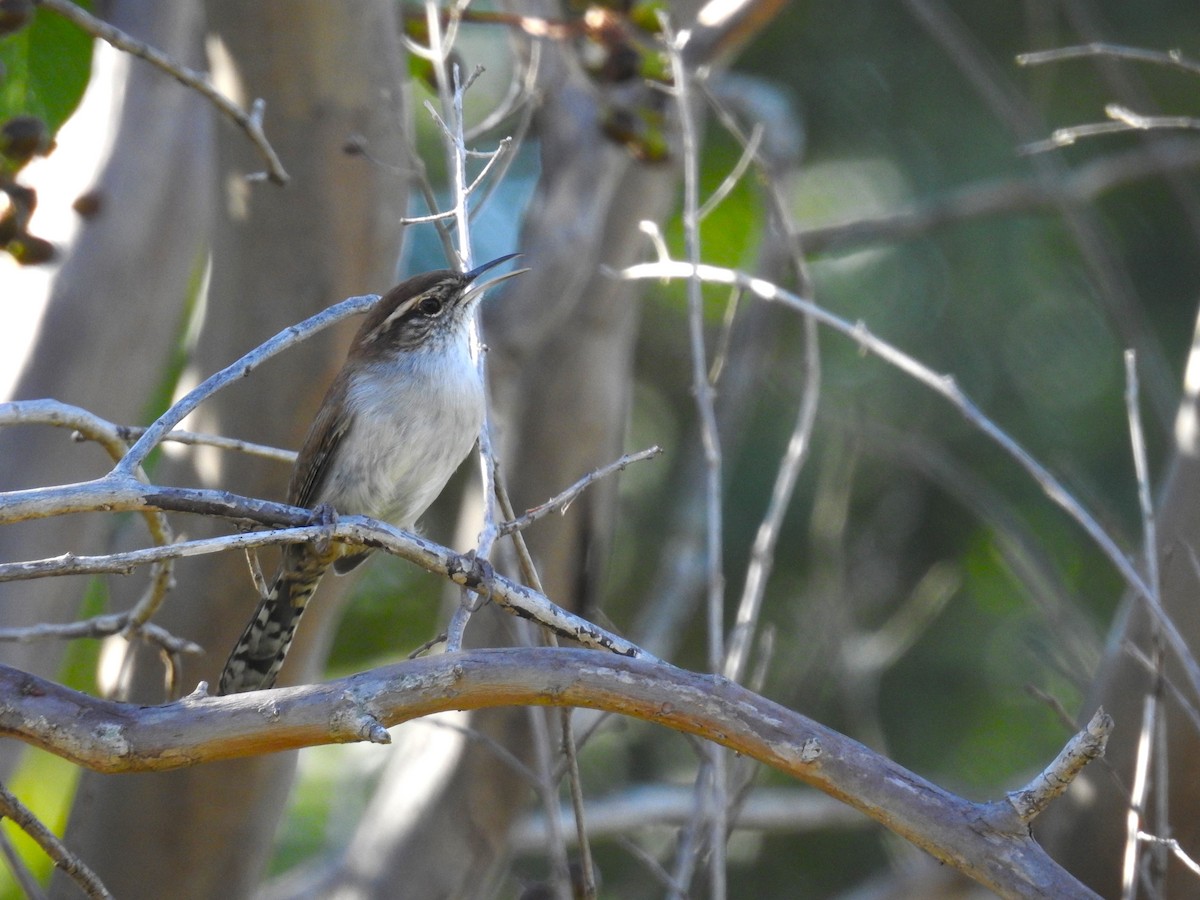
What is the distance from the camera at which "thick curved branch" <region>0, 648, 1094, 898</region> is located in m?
2.35

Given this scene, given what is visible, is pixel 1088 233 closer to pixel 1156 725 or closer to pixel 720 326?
pixel 1156 725

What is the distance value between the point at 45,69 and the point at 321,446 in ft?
4.86

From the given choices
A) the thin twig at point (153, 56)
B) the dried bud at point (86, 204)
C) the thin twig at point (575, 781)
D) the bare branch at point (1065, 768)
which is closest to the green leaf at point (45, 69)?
the dried bud at point (86, 204)

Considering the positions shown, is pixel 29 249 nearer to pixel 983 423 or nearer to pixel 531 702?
pixel 531 702

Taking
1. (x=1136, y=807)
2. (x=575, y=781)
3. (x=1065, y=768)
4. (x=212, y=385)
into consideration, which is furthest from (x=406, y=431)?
(x=1065, y=768)

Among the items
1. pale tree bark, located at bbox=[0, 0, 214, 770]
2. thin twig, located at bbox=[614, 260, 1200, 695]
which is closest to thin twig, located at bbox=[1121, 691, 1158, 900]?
thin twig, located at bbox=[614, 260, 1200, 695]

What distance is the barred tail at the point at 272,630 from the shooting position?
439 cm

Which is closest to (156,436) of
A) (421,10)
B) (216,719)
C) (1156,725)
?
(216,719)

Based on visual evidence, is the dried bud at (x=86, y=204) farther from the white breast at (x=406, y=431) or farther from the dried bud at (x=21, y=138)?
the white breast at (x=406, y=431)

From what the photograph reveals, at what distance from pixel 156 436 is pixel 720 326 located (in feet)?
25.1

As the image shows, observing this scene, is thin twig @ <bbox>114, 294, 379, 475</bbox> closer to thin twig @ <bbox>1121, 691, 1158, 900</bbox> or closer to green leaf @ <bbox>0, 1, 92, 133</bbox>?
green leaf @ <bbox>0, 1, 92, 133</bbox>

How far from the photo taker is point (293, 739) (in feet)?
7.89

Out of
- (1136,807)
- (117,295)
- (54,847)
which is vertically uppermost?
(117,295)

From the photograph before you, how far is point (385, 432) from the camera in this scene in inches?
169
